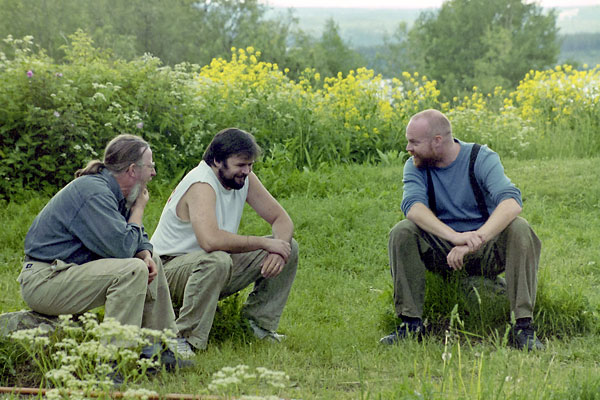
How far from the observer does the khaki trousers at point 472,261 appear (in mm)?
5098

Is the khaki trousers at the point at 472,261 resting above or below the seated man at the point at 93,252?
below

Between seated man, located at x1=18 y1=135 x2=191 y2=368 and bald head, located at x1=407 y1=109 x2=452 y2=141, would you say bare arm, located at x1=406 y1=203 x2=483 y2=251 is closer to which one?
bald head, located at x1=407 y1=109 x2=452 y2=141

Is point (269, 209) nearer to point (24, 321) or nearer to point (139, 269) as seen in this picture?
point (139, 269)

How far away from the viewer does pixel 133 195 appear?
467cm

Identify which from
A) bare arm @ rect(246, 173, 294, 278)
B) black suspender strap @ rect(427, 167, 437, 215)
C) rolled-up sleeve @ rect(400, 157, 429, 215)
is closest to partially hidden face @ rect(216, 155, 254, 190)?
bare arm @ rect(246, 173, 294, 278)

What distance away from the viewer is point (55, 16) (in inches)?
1706

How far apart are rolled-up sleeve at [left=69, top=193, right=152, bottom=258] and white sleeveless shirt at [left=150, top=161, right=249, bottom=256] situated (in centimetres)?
76

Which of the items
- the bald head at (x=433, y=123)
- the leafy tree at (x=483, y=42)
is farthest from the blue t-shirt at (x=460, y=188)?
the leafy tree at (x=483, y=42)

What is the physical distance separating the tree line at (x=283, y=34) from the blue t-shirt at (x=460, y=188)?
3650 centimetres

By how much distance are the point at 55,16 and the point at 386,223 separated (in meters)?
39.2

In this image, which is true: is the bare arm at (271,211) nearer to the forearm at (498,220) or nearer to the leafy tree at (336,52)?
the forearm at (498,220)

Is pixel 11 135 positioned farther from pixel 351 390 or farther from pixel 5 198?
pixel 351 390

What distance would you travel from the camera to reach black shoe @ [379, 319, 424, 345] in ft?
17.1

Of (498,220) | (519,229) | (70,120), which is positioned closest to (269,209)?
(498,220)
